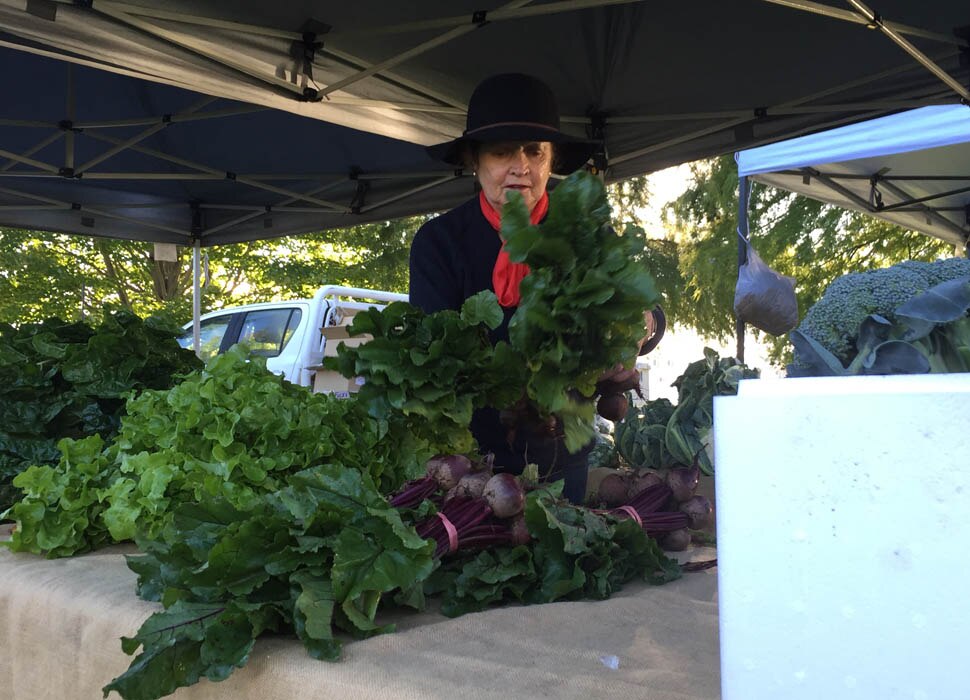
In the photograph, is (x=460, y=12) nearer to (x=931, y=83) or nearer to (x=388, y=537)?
(x=931, y=83)

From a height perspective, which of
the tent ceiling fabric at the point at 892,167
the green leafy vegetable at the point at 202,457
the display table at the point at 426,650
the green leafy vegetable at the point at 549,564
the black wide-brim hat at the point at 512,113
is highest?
the tent ceiling fabric at the point at 892,167

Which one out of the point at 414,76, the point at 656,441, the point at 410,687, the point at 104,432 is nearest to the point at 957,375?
the point at 410,687

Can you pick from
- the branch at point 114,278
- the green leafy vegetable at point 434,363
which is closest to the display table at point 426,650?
the green leafy vegetable at point 434,363

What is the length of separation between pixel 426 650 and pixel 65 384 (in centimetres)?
173

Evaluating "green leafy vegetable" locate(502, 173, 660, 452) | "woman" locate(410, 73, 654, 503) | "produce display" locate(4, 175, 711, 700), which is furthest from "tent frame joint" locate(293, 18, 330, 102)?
"green leafy vegetable" locate(502, 173, 660, 452)

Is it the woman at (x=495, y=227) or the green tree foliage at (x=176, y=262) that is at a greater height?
the green tree foliage at (x=176, y=262)

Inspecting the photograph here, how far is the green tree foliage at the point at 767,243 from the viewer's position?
382 inches

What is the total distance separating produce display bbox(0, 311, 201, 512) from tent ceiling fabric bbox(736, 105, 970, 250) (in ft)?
14.9

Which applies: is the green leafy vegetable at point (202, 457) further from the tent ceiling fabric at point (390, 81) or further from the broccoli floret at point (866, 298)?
the tent ceiling fabric at point (390, 81)

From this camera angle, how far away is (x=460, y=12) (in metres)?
2.92

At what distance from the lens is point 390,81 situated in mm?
3398

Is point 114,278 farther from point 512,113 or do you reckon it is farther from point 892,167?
point 512,113

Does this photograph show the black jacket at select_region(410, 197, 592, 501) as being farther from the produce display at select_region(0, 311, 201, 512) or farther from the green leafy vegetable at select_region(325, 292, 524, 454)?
the produce display at select_region(0, 311, 201, 512)

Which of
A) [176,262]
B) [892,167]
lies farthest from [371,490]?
A: [176,262]
